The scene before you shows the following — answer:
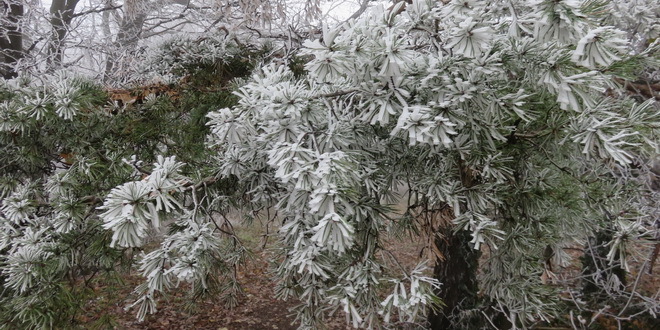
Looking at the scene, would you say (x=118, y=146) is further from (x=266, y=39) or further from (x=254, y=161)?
(x=266, y=39)

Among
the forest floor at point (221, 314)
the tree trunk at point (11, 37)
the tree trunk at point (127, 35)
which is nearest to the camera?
the tree trunk at point (127, 35)

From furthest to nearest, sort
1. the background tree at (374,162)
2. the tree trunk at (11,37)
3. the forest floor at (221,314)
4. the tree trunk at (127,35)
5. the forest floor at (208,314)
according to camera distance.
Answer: the forest floor at (208,314) < the forest floor at (221,314) < the tree trunk at (11,37) < the tree trunk at (127,35) < the background tree at (374,162)

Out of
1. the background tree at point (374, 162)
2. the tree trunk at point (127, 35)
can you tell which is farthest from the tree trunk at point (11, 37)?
the background tree at point (374, 162)

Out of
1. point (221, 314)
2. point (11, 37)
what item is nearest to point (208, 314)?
point (221, 314)

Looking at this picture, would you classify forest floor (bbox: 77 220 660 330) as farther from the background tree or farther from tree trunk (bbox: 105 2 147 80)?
the background tree

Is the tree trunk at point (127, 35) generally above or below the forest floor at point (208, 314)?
above

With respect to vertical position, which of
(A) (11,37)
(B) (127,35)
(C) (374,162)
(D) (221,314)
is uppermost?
(A) (11,37)

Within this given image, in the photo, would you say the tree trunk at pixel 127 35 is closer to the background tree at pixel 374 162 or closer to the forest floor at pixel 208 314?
the background tree at pixel 374 162

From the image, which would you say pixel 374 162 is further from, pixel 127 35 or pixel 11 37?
pixel 127 35

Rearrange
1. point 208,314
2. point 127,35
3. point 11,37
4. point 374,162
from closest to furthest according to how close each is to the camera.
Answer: point 374,162 < point 11,37 < point 208,314 < point 127,35

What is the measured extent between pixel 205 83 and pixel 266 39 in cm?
53

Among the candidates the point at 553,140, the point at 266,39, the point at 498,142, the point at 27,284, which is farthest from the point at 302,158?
the point at 266,39

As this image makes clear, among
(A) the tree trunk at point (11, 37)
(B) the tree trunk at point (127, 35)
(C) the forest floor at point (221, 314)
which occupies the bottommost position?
(C) the forest floor at point (221, 314)

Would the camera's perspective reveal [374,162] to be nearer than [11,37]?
Yes
